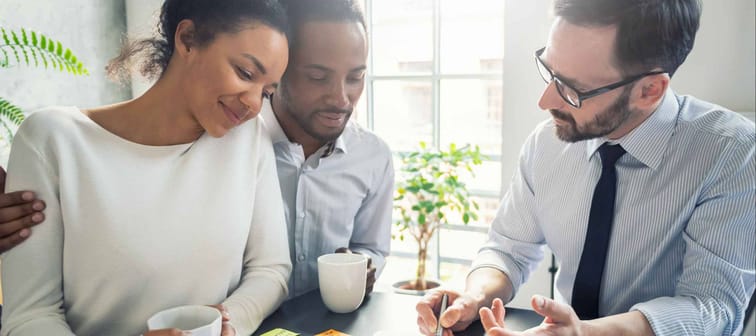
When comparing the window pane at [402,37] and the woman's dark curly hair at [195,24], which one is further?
the window pane at [402,37]

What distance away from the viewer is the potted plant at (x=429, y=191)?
2738 millimetres

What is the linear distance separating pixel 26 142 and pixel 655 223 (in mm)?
1226

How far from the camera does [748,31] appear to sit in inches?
81.7

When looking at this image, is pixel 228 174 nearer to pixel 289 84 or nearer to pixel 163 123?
pixel 163 123

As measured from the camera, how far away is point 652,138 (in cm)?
121

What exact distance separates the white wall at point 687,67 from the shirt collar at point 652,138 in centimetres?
116

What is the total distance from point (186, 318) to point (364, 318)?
346 millimetres

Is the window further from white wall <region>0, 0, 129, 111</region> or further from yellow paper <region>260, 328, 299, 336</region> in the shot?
yellow paper <region>260, 328, 299, 336</region>

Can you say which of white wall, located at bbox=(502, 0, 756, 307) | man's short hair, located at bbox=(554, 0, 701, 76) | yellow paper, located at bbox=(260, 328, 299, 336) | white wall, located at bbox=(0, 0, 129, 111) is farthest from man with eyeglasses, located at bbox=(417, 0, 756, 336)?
white wall, located at bbox=(0, 0, 129, 111)

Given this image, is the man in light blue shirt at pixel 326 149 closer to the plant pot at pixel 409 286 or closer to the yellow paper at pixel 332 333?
the yellow paper at pixel 332 333

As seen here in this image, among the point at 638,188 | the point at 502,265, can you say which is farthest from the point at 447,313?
the point at 638,188

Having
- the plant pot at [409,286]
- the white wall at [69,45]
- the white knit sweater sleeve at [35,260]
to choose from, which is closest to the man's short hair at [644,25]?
the white knit sweater sleeve at [35,260]

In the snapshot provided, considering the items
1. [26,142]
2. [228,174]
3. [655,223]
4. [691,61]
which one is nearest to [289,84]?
[228,174]

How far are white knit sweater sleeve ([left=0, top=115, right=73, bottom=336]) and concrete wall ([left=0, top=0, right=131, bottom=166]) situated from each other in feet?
6.50
